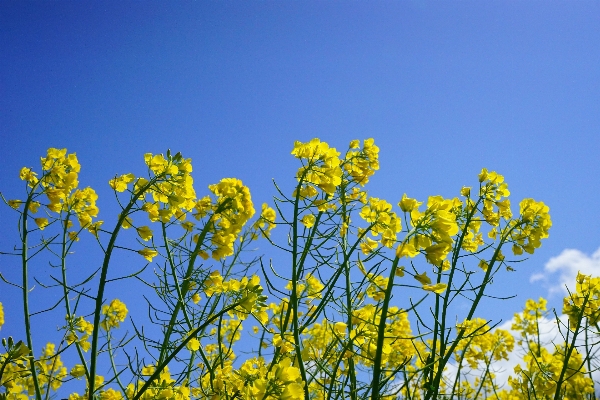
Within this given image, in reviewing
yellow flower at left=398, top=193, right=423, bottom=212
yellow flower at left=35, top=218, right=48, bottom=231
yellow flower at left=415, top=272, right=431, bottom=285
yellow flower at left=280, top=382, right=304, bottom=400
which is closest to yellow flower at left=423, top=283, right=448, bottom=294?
yellow flower at left=415, top=272, right=431, bottom=285

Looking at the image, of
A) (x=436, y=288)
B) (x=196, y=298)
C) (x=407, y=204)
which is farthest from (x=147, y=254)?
(x=436, y=288)

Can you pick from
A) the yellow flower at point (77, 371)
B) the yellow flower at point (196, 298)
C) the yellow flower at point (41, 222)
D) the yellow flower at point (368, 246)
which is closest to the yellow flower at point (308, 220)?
the yellow flower at point (368, 246)

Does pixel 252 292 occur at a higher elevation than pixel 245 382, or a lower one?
higher

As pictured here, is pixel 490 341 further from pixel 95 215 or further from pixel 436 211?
pixel 95 215

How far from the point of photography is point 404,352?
3.13m

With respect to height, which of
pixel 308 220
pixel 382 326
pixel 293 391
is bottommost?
pixel 293 391

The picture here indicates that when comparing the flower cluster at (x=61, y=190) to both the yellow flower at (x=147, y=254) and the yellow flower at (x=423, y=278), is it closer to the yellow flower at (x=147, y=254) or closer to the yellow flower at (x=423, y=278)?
the yellow flower at (x=147, y=254)

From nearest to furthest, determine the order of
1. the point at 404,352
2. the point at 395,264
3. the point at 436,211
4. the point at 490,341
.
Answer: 1. the point at 395,264
2. the point at 436,211
3. the point at 404,352
4. the point at 490,341

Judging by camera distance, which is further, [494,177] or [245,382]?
[494,177]

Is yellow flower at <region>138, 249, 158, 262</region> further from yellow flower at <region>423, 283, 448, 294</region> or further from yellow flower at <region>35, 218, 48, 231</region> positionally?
yellow flower at <region>423, 283, 448, 294</region>

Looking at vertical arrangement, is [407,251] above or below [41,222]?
below

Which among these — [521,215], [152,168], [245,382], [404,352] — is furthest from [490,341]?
[152,168]

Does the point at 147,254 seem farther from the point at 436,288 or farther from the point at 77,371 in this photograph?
the point at 436,288

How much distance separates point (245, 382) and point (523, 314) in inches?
141
